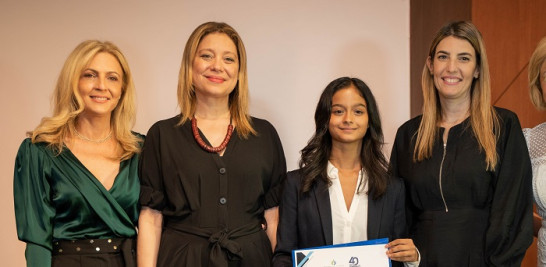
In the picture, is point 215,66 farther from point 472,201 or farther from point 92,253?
point 472,201

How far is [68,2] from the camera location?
397cm

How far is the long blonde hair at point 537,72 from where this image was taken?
2.78m

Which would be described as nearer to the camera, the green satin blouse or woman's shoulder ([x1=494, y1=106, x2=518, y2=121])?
the green satin blouse

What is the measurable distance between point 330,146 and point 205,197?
622 millimetres

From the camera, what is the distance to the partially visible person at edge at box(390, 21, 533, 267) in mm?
2541

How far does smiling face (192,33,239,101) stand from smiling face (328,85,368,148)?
1.59ft

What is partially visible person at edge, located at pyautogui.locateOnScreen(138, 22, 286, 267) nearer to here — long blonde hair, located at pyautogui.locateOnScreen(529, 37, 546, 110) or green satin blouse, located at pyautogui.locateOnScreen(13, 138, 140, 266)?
green satin blouse, located at pyautogui.locateOnScreen(13, 138, 140, 266)

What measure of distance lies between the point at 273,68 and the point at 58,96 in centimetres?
169

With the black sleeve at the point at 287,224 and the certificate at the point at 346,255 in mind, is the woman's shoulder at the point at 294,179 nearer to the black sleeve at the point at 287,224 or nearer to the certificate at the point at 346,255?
the black sleeve at the point at 287,224

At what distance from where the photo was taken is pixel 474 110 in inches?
107

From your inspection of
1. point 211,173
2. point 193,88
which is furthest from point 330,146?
point 193,88

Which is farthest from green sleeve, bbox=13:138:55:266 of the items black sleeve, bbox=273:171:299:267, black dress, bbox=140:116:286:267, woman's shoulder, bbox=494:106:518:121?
woman's shoulder, bbox=494:106:518:121

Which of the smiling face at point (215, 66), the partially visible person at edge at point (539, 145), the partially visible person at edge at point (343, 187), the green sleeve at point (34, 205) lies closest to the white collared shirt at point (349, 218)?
the partially visible person at edge at point (343, 187)

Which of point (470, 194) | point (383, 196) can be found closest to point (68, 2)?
point (383, 196)
